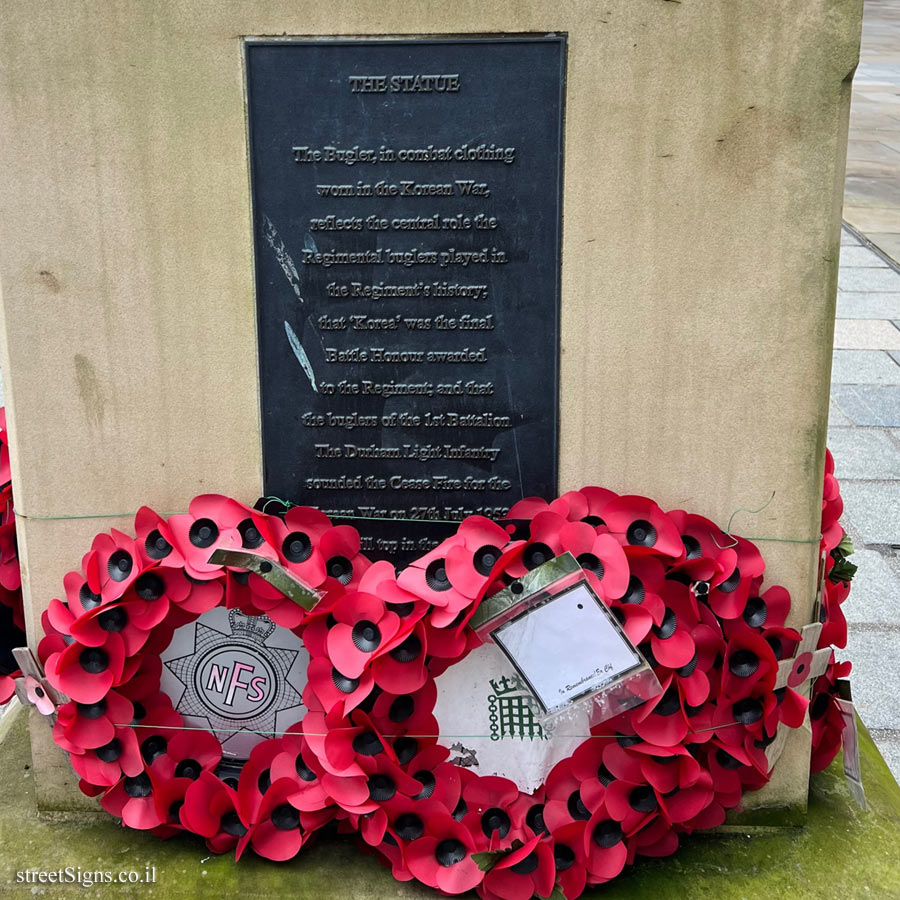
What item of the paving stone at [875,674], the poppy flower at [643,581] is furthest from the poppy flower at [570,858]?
the paving stone at [875,674]

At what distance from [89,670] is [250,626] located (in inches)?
14.5

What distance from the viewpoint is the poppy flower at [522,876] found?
256 centimetres

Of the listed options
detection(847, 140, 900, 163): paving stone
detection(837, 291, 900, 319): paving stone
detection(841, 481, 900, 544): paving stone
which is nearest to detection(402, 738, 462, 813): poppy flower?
detection(841, 481, 900, 544): paving stone

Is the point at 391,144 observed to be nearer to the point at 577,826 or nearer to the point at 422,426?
the point at 422,426

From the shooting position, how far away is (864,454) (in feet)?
18.6

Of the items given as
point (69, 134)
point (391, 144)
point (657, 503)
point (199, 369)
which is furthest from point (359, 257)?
point (657, 503)

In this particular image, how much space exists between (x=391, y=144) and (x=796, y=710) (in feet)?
5.08

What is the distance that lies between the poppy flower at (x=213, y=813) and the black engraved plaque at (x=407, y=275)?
0.65m

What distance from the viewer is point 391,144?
252 centimetres

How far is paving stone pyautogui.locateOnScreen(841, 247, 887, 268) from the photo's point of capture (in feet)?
31.2

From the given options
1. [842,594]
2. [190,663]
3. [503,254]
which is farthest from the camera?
[842,594]

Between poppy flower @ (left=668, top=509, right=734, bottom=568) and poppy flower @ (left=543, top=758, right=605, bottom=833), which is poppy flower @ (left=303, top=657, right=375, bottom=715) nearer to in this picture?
poppy flower @ (left=543, top=758, right=605, bottom=833)

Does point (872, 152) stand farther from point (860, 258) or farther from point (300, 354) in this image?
point (300, 354)

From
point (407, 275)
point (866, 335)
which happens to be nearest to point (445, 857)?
point (407, 275)
